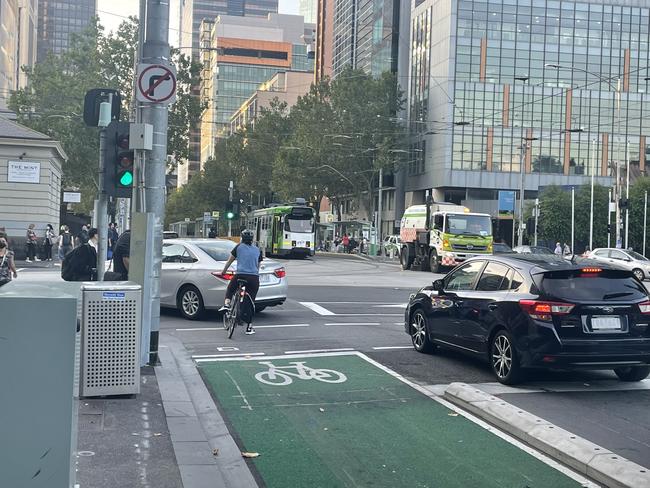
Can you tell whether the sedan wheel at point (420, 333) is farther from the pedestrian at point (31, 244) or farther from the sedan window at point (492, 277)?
the pedestrian at point (31, 244)

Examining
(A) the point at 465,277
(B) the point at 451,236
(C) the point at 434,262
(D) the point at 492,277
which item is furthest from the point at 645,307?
(C) the point at 434,262

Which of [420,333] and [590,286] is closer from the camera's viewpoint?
[590,286]

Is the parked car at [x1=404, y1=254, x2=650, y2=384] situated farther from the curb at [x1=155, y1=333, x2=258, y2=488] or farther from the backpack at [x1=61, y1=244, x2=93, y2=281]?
the backpack at [x1=61, y1=244, x2=93, y2=281]

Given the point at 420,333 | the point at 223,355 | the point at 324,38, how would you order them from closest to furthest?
1. the point at 223,355
2. the point at 420,333
3. the point at 324,38

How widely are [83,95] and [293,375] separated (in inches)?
1745

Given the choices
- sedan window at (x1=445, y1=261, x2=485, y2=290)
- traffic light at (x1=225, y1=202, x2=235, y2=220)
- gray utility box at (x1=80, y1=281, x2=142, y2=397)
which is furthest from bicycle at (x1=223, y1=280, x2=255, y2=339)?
traffic light at (x1=225, y1=202, x2=235, y2=220)

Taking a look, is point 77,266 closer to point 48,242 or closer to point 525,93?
point 48,242

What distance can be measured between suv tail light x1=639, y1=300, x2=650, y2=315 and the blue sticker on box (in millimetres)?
5533

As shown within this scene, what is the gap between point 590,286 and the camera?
28.8 feet

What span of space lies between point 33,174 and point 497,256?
3017cm

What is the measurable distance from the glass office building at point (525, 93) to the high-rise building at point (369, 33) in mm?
7747

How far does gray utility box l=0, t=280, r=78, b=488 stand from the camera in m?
3.39

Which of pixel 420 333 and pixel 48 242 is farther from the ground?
pixel 48 242

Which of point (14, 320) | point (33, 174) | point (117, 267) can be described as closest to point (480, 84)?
point (33, 174)
